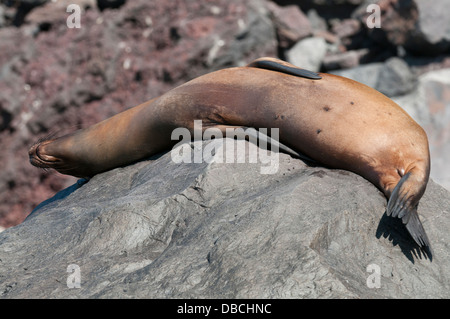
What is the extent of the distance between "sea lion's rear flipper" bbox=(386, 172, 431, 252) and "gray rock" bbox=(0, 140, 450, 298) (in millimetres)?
120

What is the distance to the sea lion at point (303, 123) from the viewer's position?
11.3ft

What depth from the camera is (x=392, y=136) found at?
139 inches

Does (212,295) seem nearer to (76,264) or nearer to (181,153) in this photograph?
(76,264)

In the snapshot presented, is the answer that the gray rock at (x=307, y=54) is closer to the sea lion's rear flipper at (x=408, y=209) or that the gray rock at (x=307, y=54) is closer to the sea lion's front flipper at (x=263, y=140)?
the sea lion's front flipper at (x=263, y=140)

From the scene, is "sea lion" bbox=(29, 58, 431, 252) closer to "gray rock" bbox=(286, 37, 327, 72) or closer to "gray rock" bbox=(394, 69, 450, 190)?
"gray rock" bbox=(394, 69, 450, 190)

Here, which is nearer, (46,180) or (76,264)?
(76,264)

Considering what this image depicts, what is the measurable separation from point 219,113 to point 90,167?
1.34 meters

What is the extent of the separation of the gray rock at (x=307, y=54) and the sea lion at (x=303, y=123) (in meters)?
4.25

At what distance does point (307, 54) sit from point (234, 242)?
5896mm

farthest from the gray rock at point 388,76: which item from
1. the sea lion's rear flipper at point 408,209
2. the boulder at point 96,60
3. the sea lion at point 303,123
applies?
the sea lion's rear flipper at point 408,209

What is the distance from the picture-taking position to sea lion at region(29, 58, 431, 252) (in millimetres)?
3459

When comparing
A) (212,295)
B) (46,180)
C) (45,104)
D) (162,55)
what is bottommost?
(46,180)

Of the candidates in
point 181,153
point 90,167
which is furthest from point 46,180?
point 181,153

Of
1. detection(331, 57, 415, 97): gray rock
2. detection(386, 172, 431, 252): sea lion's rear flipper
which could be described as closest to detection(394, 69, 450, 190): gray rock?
detection(331, 57, 415, 97): gray rock
